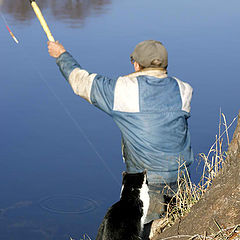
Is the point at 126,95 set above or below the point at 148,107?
above

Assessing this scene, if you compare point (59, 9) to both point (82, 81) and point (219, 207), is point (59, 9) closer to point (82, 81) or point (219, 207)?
point (82, 81)

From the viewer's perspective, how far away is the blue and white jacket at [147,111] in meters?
5.00

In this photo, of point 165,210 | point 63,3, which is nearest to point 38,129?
point 165,210

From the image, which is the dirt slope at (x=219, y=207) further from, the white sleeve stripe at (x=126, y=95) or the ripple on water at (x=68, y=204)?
the ripple on water at (x=68, y=204)

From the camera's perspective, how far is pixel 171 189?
533 cm

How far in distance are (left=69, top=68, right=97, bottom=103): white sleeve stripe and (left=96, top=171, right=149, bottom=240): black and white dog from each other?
0.66m

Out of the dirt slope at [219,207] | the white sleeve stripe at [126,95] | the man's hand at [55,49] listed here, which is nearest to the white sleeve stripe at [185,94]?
the white sleeve stripe at [126,95]

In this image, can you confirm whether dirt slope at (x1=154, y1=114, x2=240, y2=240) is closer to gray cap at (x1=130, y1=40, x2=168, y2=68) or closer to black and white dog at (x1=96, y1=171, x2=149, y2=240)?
black and white dog at (x1=96, y1=171, x2=149, y2=240)

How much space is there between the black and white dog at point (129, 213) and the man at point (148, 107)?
0.14 meters

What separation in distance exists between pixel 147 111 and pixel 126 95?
0.65 ft

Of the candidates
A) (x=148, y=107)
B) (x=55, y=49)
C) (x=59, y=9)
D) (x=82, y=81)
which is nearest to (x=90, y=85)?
(x=82, y=81)

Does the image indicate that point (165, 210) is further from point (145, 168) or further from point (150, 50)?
point (150, 50)

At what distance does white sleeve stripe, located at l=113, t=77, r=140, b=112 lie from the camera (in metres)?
4.96

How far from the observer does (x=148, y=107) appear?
5020mm
